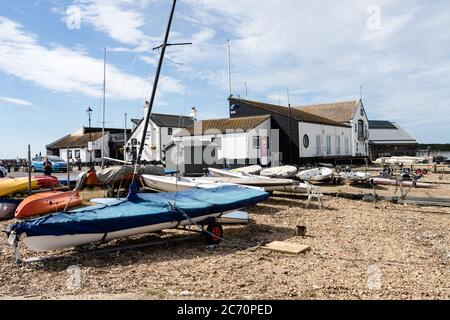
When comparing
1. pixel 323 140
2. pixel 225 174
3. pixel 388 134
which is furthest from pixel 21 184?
pixel 388 134

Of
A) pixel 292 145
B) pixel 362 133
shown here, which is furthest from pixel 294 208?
pixel 362 133

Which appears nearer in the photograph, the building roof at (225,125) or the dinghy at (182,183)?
the dinghy at (182,183)

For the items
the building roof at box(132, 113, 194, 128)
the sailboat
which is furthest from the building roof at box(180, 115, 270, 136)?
the sailboat

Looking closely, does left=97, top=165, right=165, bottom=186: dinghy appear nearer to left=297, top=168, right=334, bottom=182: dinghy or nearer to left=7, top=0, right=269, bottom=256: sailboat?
left=7, top=0, right=269, bottom=256: sailboat

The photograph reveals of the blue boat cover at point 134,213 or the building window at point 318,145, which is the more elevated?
the building window at point 318,145

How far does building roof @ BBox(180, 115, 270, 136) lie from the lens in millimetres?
35000

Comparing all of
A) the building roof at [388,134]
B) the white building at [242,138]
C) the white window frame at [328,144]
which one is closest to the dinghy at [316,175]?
the white building at [242,138]

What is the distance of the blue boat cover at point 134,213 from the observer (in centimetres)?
748

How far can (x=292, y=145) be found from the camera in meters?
36.8

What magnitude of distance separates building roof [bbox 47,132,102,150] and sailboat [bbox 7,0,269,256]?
46229 millimetres

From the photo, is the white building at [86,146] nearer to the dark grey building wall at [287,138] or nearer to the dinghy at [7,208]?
the dark grey building wall at [287,138]

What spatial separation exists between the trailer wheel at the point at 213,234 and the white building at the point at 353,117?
140 ft

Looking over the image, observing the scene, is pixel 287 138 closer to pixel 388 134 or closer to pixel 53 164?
pixel 53 164

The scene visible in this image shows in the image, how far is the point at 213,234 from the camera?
30.0 ft
